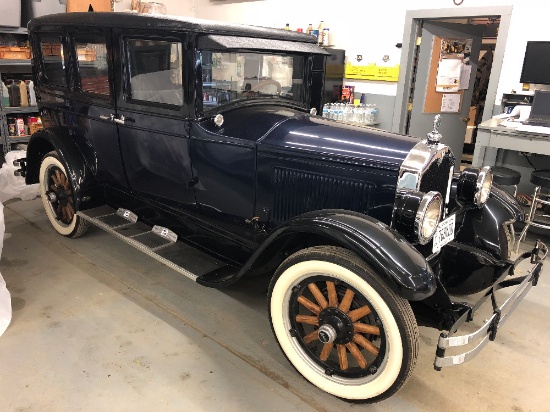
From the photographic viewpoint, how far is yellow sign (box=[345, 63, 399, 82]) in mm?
4988

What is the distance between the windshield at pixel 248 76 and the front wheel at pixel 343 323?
1.10 meters

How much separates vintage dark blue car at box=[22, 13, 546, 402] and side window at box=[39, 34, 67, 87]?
0.06 feet

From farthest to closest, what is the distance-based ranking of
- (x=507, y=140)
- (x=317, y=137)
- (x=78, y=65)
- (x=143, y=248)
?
1. (x=507, y=140)
2. (x=78, y=65)
3. (x=143, y=248)
4. (x=317, y=137)

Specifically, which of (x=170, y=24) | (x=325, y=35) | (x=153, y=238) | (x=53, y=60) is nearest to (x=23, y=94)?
(x=53, y=60)

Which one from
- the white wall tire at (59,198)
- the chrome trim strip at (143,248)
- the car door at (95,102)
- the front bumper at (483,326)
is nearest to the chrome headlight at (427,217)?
the front bumper at (483,326)

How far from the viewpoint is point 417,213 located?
73.0 inches

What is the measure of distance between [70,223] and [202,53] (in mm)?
1907

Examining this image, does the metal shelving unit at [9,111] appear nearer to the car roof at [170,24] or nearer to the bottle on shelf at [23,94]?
the bottle on shelf at [23,94]

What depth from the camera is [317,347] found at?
2152 millimetres

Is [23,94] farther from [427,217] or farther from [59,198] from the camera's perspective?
[427,217]

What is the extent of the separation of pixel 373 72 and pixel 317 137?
3298 millimetres

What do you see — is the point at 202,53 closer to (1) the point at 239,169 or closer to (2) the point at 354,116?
(1) the point at 239,169

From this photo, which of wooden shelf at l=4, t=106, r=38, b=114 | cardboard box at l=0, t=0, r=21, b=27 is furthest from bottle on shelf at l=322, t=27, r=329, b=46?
wooden shelf at l=4, t=106, r=38, b=114

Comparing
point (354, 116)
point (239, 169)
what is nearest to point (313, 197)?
point (239, 169)
